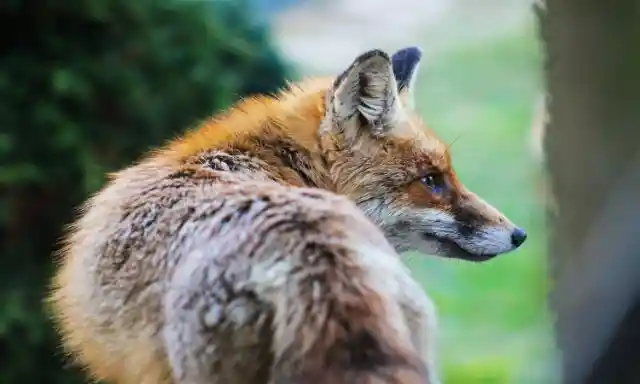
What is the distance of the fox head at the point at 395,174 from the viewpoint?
1086mm

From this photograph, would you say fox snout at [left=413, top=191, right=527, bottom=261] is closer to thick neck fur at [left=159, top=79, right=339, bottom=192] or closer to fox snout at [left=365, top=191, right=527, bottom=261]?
fox snout at [left=365, top=191, right=527, bottom=261]

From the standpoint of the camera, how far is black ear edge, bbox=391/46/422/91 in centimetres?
125

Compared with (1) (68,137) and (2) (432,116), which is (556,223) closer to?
(2) (432,116)

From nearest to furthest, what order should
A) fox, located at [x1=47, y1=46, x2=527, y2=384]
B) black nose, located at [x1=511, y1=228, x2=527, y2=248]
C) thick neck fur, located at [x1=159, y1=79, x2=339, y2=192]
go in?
fox, located at [x1=47, y1=46, x2=527, y2=384] < thick neck fur, located at [x1=159, y1=79, x2=339, y2=192] < black nose, located at [x1=511, y1=228, x2=527, y2=248]

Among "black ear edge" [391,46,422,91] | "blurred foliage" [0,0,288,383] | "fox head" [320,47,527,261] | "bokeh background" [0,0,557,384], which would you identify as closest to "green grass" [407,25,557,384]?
"bokeh background" [0,0,557,384]

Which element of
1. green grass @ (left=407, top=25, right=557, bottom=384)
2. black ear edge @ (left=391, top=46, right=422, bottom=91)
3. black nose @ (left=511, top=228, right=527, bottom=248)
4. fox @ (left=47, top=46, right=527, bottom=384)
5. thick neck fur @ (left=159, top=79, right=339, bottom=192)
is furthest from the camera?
green grass @ (left=407, top=25, right=557, bottom=384)

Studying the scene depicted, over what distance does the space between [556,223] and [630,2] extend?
1.44 feet

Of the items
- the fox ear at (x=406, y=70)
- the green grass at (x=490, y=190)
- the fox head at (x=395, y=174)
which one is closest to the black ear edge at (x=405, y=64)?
the fox ear at (x=406, y=70)

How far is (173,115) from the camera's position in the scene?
2273 mm

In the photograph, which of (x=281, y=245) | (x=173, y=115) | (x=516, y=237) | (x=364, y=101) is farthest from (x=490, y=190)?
(x=281, y=245)

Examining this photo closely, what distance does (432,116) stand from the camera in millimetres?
2156

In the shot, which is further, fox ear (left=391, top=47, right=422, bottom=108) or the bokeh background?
the bokeh background

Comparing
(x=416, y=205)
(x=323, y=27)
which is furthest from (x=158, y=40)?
(x=416, y=205)

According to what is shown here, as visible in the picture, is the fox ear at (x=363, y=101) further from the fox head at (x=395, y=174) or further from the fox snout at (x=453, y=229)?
the fox snout at (x=453, y=229)
